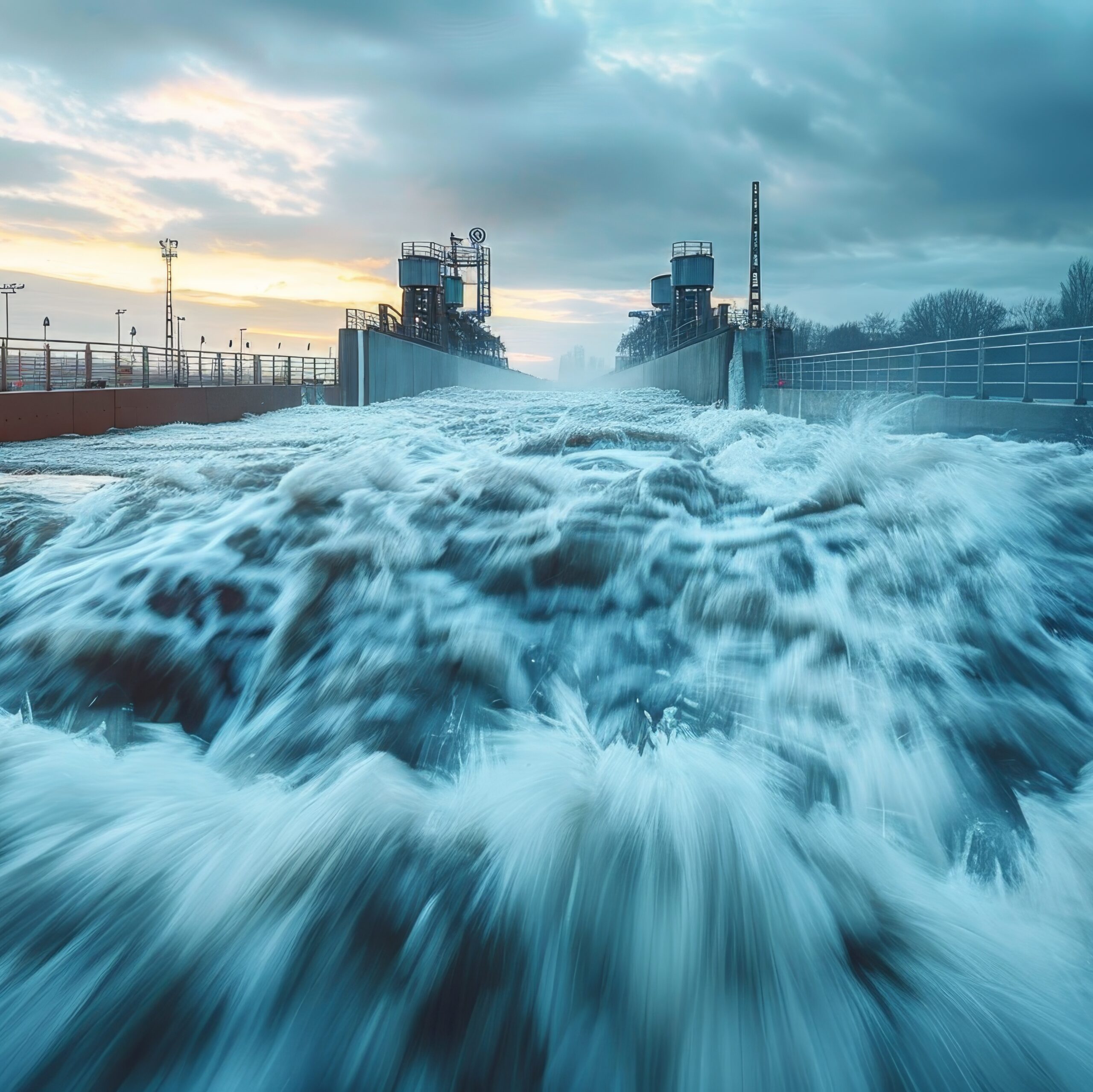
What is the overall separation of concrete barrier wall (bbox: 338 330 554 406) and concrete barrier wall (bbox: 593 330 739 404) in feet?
44.7

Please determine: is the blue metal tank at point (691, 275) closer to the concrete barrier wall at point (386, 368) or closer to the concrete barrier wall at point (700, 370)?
the concrete barrier wall at point (700, 370)

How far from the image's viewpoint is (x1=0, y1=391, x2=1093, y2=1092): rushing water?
191 cm

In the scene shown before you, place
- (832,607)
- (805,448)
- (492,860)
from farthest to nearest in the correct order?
1. (805,448)
2. (832,607)
3. (492,860)

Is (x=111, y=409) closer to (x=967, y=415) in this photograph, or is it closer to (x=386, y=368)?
(x=967, y=415)

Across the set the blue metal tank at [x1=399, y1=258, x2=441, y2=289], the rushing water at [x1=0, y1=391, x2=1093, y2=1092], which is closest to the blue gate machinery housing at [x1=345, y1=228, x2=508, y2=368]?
the blue metal tank at [x1=399, y1=258, x2=441, y2=289]

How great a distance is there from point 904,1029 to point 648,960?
1.86 feet

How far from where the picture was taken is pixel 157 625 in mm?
3992

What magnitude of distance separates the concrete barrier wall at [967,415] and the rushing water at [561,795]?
710cm

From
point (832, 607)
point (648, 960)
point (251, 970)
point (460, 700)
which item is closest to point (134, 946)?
point (251, 970)

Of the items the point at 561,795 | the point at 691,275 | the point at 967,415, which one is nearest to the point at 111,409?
the point at 967,415

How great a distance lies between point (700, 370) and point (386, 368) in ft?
49.1

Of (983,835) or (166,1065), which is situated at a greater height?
(983,835)

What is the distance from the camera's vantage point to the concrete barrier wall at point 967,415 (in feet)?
37.4

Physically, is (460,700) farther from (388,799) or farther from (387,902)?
(387,902)
